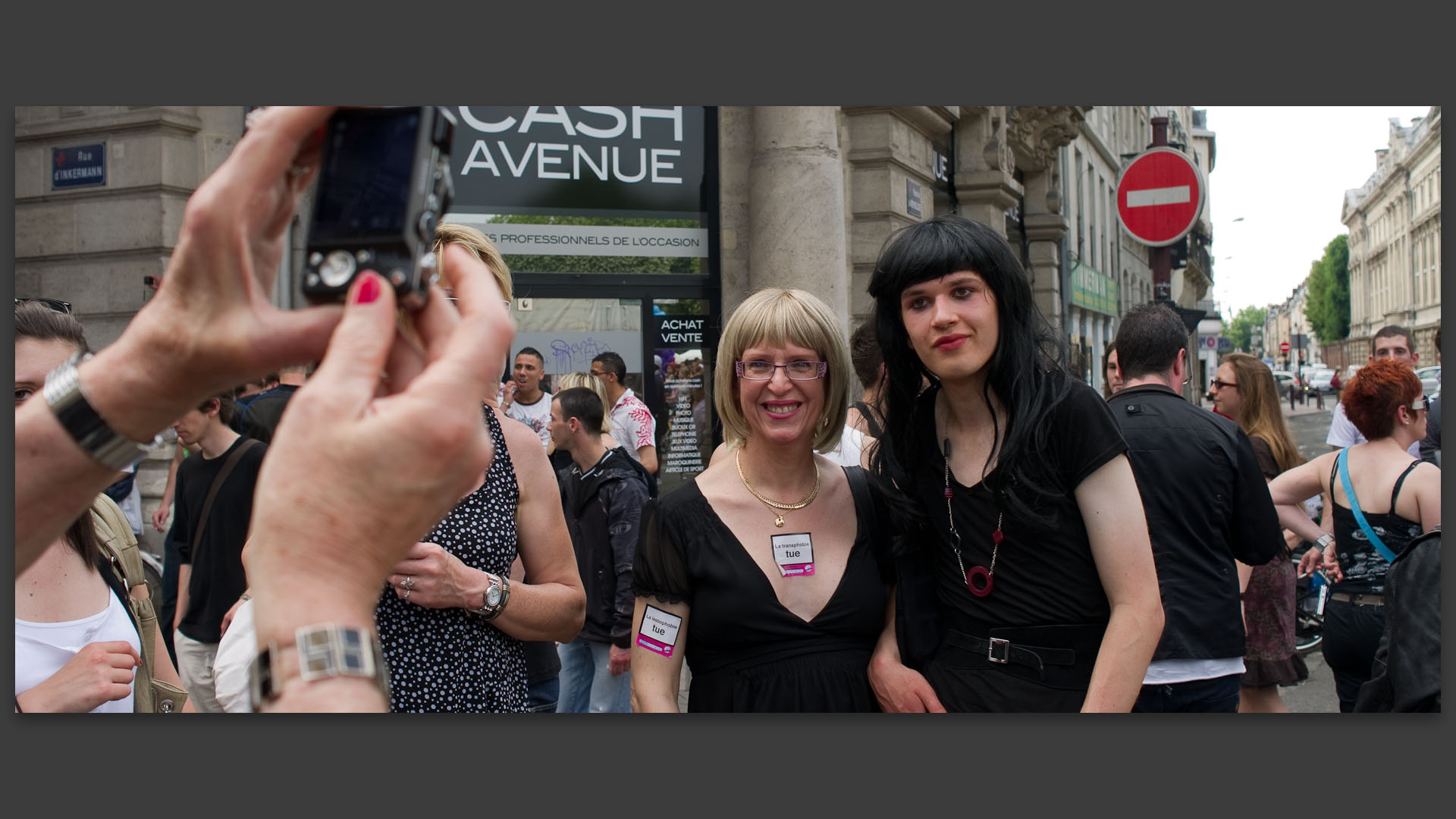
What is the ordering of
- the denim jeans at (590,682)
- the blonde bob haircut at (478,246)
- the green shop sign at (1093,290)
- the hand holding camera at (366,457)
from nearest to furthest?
the hand holding camera at (366,457) < the blonde bob haircut at (478,246) < the denim jeans at (590,682) < the green shop sign at (1093,290)

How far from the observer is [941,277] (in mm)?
2424

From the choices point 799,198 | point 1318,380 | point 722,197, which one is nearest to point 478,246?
point 799,198

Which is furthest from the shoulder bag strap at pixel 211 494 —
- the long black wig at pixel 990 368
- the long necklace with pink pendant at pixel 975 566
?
the long necklace with pink pendant at pixel 975 566

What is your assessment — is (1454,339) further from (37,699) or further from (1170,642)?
(37,699)

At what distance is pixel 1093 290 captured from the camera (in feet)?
75.1

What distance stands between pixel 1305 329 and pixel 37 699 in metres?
129

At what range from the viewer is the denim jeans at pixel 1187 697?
3.64 metres

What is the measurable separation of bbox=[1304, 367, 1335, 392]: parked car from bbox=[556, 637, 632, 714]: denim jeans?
138 ft

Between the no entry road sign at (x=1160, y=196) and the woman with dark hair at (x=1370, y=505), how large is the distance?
2.15 meters

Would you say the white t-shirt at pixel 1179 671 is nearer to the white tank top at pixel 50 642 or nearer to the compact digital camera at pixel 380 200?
the white tank top at pixel 50 642

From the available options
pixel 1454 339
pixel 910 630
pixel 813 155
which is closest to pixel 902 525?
pixel 910 630

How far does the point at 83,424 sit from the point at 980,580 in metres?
1.85

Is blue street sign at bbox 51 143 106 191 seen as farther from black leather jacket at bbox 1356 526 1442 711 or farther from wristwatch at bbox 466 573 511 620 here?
black leather jacket at bbox 1356 526 1442 711

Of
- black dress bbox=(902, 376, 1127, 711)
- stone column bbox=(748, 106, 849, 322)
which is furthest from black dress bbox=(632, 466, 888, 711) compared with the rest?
stone column bbox=(748, 106, 849, 322)
